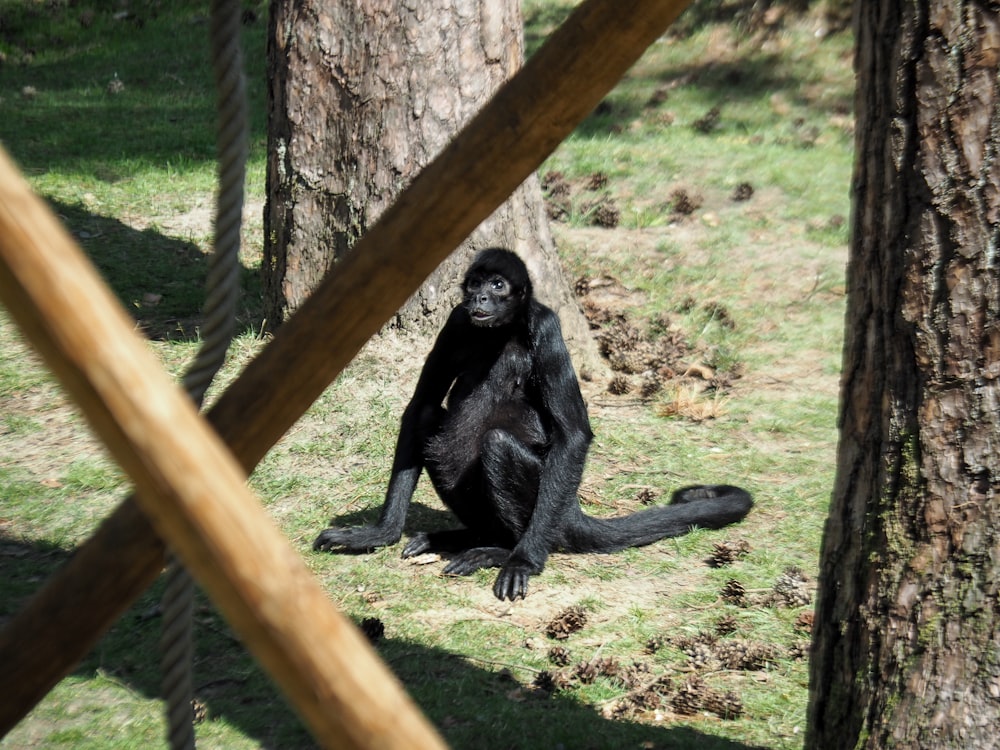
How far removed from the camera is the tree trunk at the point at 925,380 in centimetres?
235

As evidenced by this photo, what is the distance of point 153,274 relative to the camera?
27.3 feet

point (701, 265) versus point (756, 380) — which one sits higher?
point (701, 265)

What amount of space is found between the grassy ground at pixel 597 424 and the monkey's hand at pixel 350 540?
0.07m

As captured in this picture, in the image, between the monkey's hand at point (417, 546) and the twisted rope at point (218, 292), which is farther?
the monkey's hand at point (417, 546)

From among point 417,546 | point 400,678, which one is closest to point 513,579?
point 417,546

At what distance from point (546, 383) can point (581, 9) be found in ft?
11.9

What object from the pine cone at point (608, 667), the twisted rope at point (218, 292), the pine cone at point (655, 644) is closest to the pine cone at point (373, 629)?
the pine cone at point (608, 667)

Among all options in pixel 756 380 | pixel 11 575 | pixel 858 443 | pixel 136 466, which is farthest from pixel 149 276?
pixel 136 466

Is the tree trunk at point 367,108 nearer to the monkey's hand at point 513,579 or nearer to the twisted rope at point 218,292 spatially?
the monkey's hand at point 513,579

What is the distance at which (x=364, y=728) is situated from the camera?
1.26m

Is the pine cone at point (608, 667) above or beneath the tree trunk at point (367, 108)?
beneath

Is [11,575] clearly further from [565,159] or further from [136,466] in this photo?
[565,159]

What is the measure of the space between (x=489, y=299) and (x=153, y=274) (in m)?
4.00

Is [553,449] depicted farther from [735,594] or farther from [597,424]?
[597,424]
